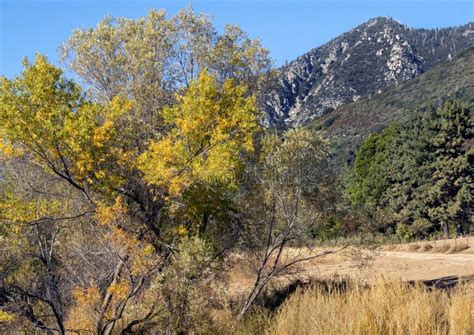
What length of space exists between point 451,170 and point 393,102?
76744 millimetres

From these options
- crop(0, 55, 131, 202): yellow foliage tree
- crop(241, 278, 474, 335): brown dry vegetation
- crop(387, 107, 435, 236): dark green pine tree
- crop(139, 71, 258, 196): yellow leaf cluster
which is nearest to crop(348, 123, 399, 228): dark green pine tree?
crop(387, 107, 435, 236): dark green pine tree

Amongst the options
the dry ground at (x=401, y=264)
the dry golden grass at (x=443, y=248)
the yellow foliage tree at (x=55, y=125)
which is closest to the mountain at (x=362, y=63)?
the dry golden grass at (x=443, y=248)

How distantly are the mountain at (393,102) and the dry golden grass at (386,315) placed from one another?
75954mm

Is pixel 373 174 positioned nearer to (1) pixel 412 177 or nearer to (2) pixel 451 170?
(1) pixel 412 177

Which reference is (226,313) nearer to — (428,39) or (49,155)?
(49,155)

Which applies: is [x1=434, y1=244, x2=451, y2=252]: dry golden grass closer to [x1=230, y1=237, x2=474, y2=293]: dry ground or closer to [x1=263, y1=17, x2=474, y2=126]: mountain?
[x1=230, y1=237, x2=474, y2=293]: dry ground

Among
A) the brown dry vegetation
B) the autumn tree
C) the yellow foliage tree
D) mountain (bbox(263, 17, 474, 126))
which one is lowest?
the brown dry vegetation

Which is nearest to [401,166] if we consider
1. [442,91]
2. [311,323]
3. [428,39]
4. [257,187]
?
[257,187]

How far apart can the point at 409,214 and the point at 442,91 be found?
215ft

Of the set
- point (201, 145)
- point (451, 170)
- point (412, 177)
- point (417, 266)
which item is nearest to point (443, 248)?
point (417, 266)

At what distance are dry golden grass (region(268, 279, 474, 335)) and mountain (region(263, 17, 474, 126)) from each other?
132 m

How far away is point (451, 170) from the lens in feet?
120

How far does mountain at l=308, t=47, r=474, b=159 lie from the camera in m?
90.1

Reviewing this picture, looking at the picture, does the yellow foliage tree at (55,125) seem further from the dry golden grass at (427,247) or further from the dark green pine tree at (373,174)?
the dark green pine tree at (373,174)
